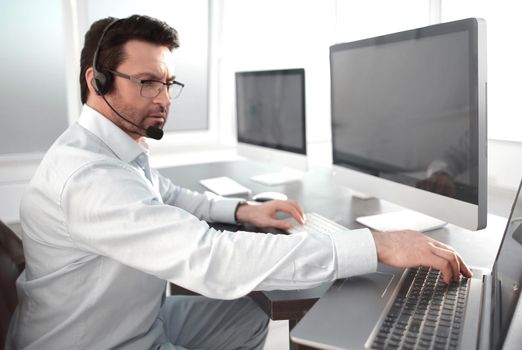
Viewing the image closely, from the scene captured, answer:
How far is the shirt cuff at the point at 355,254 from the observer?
0.84m

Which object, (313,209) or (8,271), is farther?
(313,209)

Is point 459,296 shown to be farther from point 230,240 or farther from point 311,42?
point 311,42

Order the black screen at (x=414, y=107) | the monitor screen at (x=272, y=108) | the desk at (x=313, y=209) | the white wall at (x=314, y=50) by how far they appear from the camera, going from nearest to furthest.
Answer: the desk at (x=313, y=209)
the black screen at (x=414, y=107)
the monitor screen at (x=272, y=108)
the white wall at (x=314, y=50)

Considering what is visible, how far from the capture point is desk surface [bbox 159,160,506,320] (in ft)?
3.02

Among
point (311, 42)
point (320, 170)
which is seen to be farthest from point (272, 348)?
point (311, 42)

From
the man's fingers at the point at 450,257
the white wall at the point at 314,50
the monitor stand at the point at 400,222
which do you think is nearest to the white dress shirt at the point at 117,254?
the man's fingers at the point at 450,257

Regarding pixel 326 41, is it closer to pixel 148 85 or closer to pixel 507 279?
pixel 148 85

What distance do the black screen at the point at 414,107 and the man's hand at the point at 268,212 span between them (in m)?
0.26

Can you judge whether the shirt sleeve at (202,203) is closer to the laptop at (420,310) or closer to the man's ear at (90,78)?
the man's ear at (90,78)

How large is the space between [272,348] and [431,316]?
1327mm

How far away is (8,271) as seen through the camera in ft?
3.59

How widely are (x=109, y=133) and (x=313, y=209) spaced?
2.40 feet

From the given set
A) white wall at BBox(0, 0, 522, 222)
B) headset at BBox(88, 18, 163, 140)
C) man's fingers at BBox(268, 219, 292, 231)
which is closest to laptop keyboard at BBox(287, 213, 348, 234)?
man's fingers at BBox(268, 219, 292, 231)

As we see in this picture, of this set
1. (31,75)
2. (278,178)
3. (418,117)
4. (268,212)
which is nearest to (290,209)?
(268,212)
